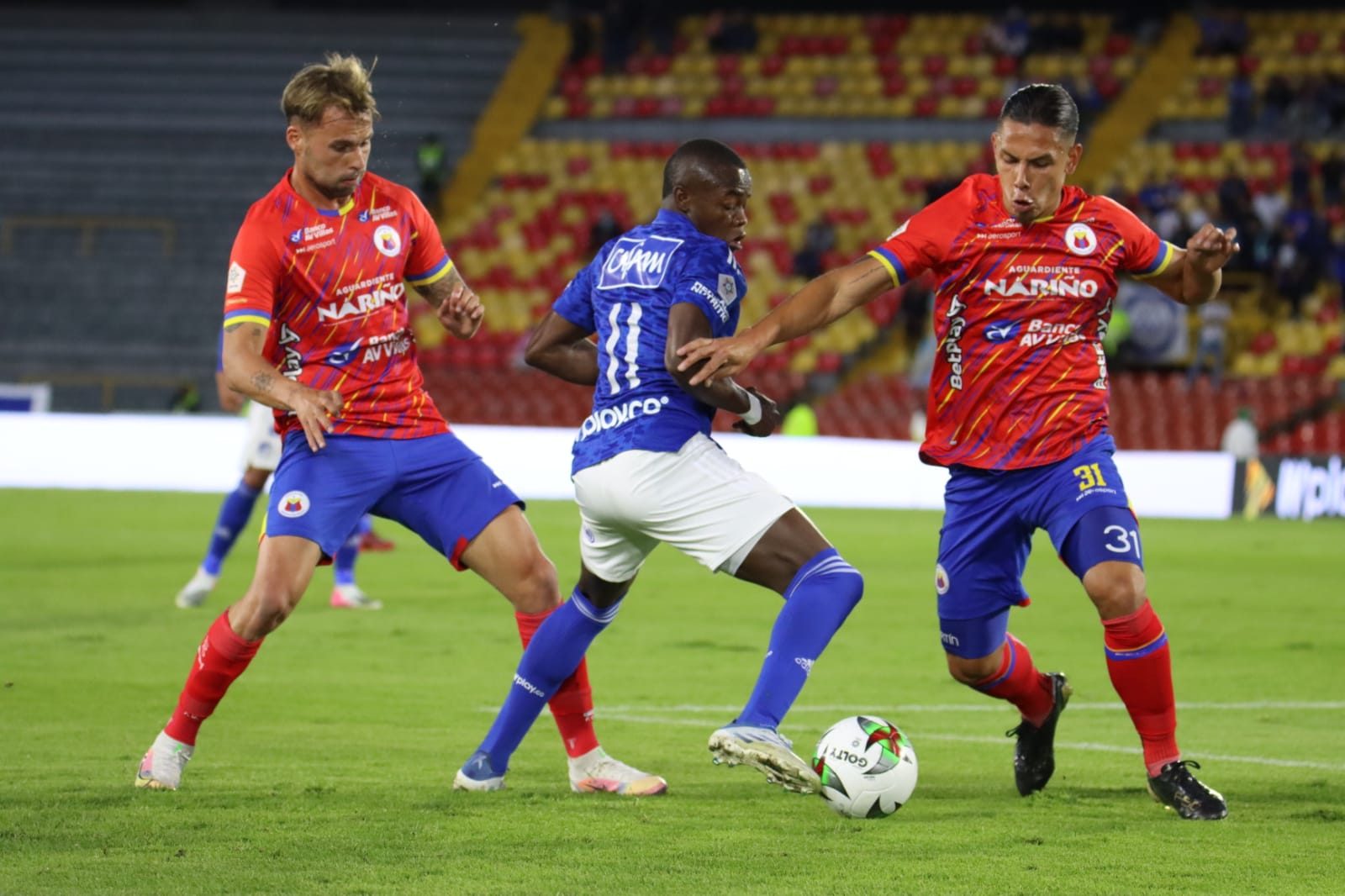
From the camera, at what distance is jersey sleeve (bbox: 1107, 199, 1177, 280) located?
20.6ft

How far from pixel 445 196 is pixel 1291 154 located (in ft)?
45.9

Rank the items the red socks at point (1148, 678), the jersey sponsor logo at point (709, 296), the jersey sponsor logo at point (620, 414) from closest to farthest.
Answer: the jersey sponsor logo at point (709, 296) < the jersey sponsor logo at point (620, 414) < the red socks at point (1148, 678)

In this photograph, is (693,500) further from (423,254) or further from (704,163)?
(423,254)

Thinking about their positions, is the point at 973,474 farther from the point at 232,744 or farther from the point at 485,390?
the point at 485,390

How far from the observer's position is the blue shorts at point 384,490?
6113mm

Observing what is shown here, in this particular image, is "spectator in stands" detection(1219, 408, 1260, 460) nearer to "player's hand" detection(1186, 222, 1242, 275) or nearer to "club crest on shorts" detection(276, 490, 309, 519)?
"player's hand" detection(1186, 222, 1242, 275)

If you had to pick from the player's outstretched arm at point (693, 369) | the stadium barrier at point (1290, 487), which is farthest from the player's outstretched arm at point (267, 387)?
the stadium barrier at point (1290, 487)

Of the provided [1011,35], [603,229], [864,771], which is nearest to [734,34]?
[1011,35]

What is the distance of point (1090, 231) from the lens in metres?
6.24

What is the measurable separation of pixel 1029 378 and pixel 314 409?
7.47ft

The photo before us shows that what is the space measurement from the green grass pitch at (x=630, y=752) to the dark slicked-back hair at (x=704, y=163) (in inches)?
76.5

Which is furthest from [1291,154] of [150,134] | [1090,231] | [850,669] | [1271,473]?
[1090,231]

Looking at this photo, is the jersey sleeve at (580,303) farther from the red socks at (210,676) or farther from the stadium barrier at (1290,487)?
the stadium barrier at (1290,487)

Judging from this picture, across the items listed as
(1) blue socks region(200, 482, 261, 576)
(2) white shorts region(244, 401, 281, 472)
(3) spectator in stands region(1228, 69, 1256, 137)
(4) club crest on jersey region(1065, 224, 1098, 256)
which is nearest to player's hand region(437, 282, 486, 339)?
(4) club crest on jersey region(1065, 224, 1098, 256)
